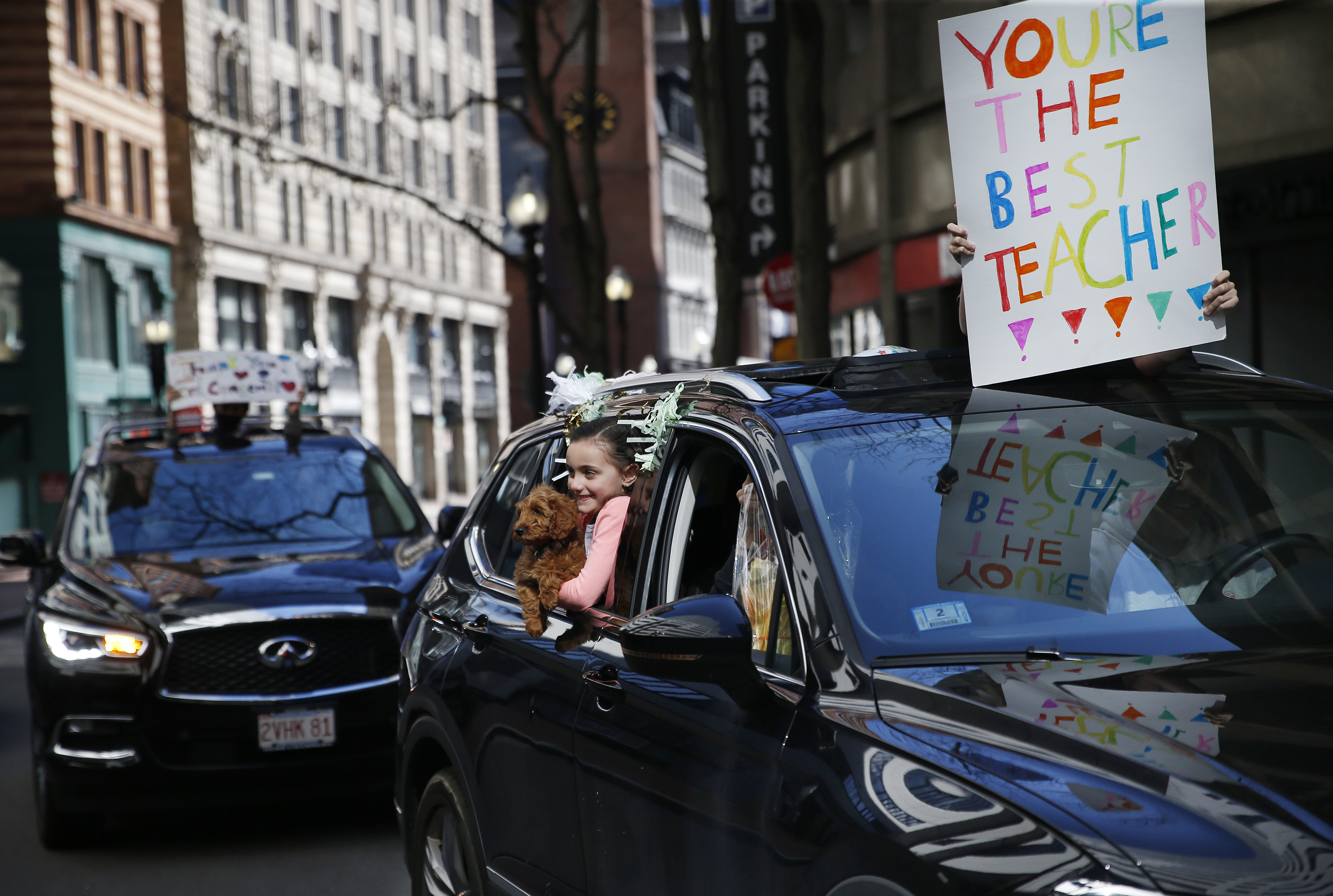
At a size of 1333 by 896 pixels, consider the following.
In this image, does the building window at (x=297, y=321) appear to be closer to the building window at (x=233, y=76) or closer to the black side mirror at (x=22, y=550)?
the building window at (x=233, y=76)

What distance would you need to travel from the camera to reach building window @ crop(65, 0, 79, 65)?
41.0 m

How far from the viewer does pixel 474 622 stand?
15.4 ft

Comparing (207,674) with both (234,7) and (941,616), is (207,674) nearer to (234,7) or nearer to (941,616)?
(941,616)

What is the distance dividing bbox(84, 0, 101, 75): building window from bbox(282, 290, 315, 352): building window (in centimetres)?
1281

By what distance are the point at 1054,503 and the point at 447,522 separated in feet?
18.0

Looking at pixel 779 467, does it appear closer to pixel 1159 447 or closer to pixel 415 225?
pixel 1159 447

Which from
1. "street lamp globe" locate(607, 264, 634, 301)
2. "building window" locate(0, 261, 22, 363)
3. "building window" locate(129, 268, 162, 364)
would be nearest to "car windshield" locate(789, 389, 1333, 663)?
"street lamp globe" locate(607, 264, 634, 301)

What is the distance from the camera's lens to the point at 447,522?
843 cm

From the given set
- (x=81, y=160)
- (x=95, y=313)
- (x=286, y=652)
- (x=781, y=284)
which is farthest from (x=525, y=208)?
(x=95, y=313)

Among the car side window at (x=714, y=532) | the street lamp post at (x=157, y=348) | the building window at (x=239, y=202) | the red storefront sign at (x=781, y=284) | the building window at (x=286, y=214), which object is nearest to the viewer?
the car side window at (x=714, y=532)

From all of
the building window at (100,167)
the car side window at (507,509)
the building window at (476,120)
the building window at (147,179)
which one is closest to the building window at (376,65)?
the building window at (476,120)

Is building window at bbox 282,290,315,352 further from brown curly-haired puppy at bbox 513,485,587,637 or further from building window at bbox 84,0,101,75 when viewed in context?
brown curly-haired puppy at bbox 513,485,587,637

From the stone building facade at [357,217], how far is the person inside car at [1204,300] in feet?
98.0

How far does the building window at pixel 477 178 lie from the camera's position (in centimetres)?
7206
